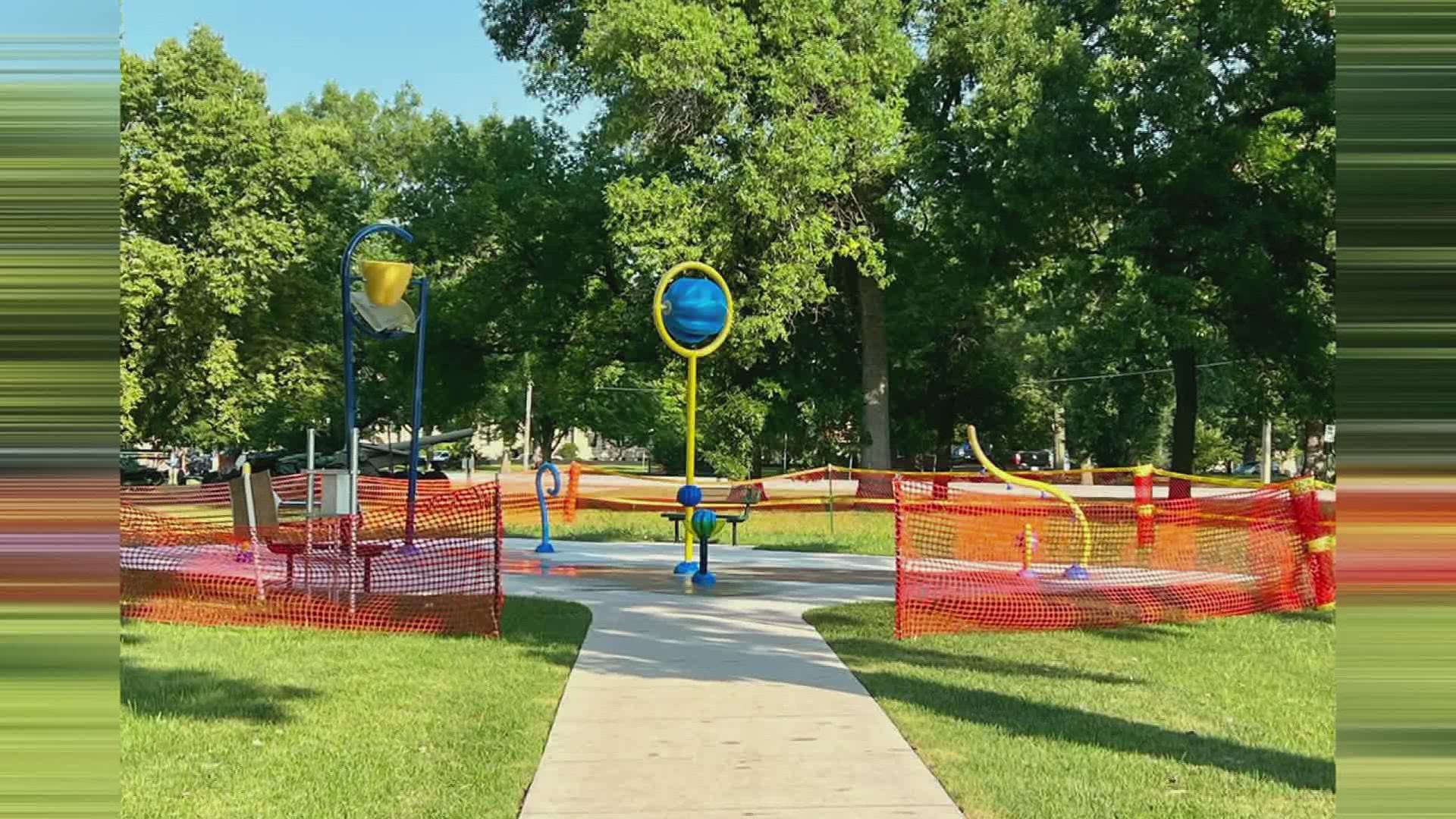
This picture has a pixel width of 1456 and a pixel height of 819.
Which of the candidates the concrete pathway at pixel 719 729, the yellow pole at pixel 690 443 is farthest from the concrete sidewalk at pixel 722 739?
the yellow pole at pixel 690 443

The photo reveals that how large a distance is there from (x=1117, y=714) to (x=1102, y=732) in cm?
48

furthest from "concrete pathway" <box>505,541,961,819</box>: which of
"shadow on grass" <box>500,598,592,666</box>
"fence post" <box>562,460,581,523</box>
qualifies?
"fence post" <box>562,460,581,523</box>

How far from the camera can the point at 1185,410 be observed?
25.9 m

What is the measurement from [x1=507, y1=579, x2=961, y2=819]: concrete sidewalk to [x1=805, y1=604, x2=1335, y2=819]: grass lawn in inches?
8.4

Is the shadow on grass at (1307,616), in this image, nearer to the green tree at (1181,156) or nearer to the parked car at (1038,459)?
the green tree at (1181,156)

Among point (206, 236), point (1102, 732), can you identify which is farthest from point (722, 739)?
point (206, 236)

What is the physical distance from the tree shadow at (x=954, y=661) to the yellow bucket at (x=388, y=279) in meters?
5.93

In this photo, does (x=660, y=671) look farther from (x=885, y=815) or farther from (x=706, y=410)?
(x=706, y=410)

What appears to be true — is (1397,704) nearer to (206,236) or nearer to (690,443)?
(690,443)

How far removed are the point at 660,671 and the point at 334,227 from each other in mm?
31498

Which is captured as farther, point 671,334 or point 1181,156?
point 1181,156

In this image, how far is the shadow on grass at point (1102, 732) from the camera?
563 cm

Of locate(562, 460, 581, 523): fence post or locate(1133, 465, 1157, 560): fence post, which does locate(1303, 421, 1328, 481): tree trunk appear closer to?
locate(1133, 465, 1157, 560): fence post

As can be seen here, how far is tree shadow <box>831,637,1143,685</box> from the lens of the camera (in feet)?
25.9
